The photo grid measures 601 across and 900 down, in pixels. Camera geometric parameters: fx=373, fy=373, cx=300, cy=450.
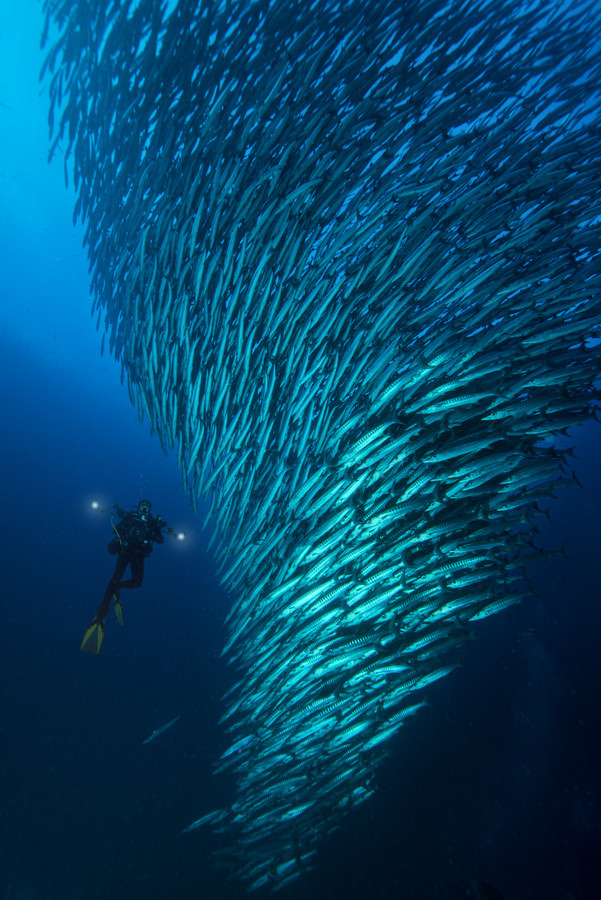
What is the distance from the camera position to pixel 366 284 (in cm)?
358

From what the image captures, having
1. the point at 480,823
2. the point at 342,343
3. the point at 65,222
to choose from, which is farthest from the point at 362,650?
the point at 65,222

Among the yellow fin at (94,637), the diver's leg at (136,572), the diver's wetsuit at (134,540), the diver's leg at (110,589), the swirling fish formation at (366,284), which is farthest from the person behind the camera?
the diver's leg at (136,572)

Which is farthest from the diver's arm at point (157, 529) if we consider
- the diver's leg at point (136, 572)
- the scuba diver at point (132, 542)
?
the diver's leg at point (136, 572)

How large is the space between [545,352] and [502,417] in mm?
614

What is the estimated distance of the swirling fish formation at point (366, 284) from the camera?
306 centimetres

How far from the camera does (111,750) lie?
10211mm

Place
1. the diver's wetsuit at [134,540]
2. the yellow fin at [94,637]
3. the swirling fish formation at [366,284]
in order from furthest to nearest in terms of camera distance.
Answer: the diver's wetsuit at [134,540] → the yellow fin at [94,637] → the swirling fish formation at [366,284]

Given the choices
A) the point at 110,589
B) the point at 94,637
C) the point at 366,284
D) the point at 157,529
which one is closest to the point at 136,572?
the point at 110,589

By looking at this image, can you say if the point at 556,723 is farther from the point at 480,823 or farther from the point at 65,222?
the point at 65,222

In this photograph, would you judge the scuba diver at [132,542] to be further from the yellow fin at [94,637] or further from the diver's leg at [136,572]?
the yellow fin at [94,637]

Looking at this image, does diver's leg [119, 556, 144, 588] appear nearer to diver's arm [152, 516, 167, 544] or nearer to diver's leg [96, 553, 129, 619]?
diver's leg [96, 553, 129, 619]

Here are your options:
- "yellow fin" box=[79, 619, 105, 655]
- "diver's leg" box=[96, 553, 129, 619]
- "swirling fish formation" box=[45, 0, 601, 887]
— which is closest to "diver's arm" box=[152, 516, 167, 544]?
"diver's leg" box=[96, 553, 129, 619]

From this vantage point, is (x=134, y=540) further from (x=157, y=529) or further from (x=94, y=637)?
(x=94, y=637)

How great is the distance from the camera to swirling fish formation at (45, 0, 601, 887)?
306 centimetres
